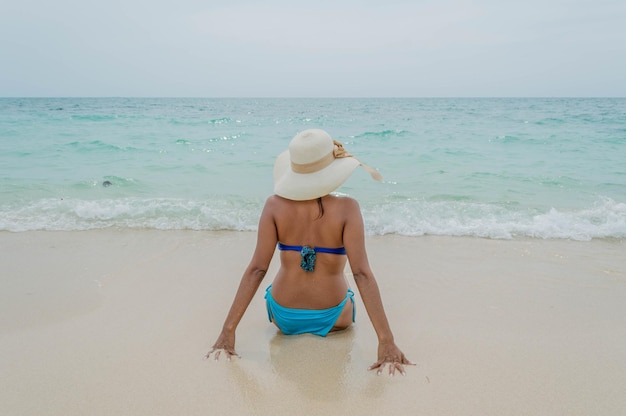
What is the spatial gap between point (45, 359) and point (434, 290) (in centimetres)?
287

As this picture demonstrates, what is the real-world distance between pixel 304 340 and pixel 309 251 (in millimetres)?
673

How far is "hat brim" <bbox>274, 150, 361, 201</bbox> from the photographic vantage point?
2.45m

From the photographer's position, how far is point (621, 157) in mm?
12672

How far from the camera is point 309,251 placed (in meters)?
2.66

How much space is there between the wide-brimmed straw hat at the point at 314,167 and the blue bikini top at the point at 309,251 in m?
0.33

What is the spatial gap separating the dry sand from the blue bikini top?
0.55 meters

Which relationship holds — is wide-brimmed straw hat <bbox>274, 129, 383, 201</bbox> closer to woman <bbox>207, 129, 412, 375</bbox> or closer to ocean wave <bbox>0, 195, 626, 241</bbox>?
woman <bbox>207, 129, 412, 375</bbox>

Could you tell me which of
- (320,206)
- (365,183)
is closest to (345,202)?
(320,206)

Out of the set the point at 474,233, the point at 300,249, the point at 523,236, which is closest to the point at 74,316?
the point at 300,249

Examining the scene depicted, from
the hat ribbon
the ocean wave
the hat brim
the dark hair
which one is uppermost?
the hat ribbon

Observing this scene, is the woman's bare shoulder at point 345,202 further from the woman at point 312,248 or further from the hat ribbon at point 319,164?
the hat ribbon at point 319,164

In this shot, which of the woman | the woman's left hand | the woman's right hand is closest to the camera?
the woman

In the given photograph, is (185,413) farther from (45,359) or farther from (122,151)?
(122,151)

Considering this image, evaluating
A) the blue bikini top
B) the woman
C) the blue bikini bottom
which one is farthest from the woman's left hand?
the blue bikini top
